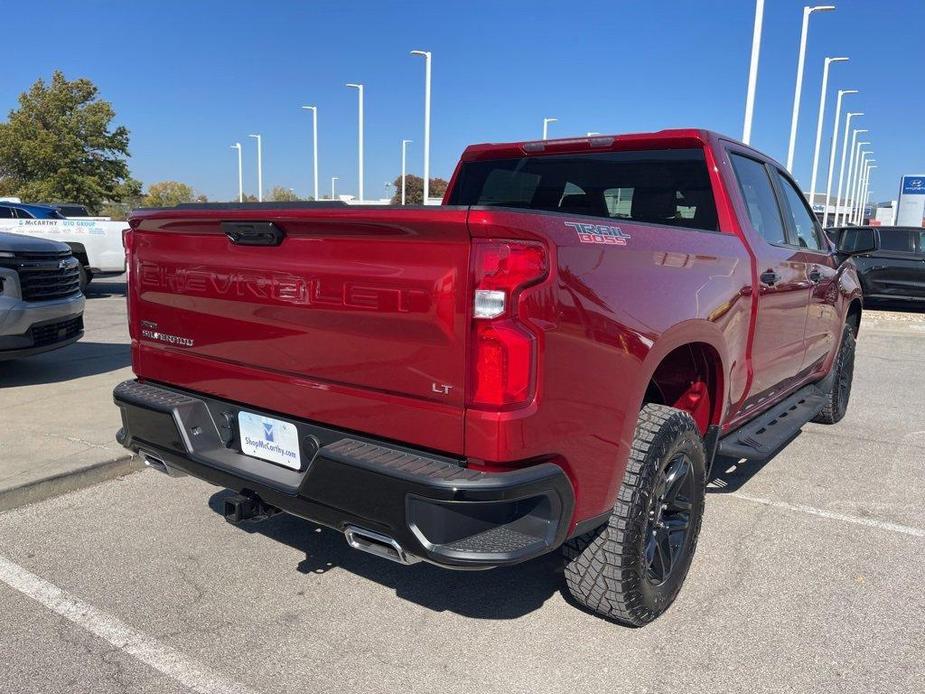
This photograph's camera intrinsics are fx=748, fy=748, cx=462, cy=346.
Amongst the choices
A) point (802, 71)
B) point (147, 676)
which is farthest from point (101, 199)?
point (147, 676)

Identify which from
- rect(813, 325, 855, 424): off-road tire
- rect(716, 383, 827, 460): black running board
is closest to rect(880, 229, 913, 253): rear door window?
rect(813, 325, 855, 424): off-road tire

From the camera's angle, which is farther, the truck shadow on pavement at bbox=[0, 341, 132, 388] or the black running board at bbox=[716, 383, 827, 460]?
the truck shadow on pavement at bbox=[0, 341, 132, 388]

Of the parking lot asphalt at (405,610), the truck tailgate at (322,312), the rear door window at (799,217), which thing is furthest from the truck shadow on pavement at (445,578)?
the rear door window at (799,217)

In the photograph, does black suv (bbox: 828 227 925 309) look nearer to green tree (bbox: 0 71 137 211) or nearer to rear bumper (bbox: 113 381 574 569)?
rear bumper (bbox: 113 381 574 569)

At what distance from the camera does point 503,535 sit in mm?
2307

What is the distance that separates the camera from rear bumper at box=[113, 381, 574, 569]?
2.22 m

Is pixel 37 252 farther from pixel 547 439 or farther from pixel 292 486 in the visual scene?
pixel 547 439

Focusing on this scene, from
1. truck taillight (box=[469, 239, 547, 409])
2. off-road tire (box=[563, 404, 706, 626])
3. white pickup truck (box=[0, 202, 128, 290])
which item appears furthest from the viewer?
white pickup truck (box=[0, 202, 128, 290])

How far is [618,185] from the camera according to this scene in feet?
13.1

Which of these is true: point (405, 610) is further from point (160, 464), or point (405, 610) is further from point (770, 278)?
point (770, 278)

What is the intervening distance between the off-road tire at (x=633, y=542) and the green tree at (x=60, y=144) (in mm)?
37256

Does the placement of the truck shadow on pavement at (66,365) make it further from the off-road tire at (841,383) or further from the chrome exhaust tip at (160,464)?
the off-road tire at (841,383)

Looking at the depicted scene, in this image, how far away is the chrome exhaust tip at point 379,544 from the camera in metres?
2.39

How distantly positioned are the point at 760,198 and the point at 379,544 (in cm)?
299
